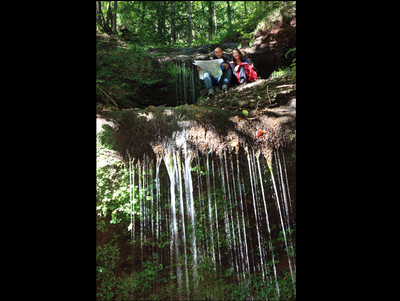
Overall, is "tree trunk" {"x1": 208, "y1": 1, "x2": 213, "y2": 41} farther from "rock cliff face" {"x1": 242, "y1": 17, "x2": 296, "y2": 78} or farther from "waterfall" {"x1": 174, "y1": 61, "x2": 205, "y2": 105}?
"waterfall" {"x1": 174, "y1": 61, "x2": 205, "y2": 105}

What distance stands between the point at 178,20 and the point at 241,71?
747 cm

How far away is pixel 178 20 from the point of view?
547 inches

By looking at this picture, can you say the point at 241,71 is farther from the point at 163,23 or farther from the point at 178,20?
the point at 178,20

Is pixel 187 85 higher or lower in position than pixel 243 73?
lower

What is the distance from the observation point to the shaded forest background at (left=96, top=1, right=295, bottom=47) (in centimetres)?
1059

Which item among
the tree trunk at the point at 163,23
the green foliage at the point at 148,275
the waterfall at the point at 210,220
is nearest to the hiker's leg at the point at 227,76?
the waterfall at the point at 210,220

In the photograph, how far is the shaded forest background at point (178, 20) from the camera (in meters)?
10.6

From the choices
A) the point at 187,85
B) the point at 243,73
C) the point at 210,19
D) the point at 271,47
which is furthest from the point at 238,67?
the point at 210,19

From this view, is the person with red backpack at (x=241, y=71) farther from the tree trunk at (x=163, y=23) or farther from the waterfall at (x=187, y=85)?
the tree trunk at (x=163, y=23)

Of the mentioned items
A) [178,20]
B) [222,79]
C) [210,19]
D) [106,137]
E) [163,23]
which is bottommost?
[106,137]

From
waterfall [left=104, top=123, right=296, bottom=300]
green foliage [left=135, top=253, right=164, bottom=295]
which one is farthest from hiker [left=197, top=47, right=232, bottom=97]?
green foliage [left=135, top=253, right=164, bottom=295]

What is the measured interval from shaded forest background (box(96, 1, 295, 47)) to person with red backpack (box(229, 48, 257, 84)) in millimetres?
1289
